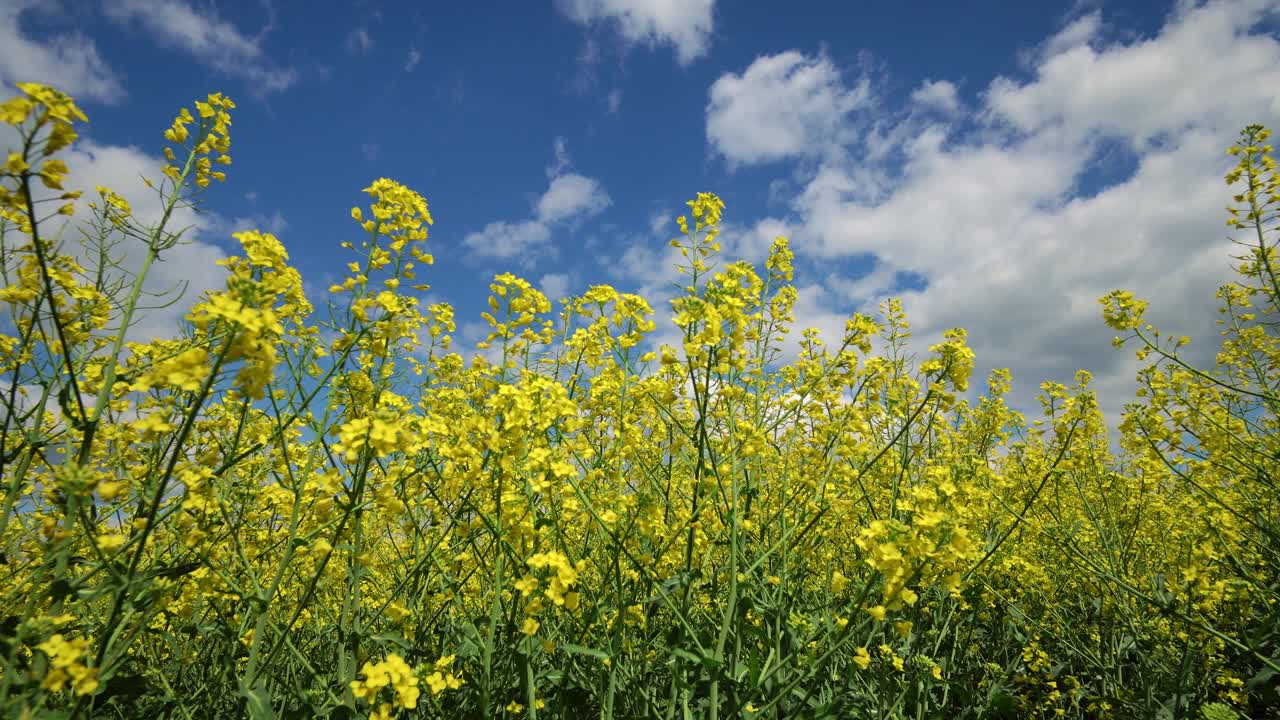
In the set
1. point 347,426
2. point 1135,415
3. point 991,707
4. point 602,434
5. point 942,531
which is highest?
point 1135,415

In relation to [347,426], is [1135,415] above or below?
above

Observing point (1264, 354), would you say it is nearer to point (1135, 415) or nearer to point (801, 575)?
point (1135, 415)

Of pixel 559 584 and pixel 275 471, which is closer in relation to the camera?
pixel 559 584

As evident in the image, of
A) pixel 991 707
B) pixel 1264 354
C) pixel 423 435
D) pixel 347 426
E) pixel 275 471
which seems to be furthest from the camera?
pixel 1264 354

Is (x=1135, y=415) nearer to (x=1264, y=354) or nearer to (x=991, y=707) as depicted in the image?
(x=1264, y=354)

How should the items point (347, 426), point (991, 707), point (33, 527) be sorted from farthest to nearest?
point (991, 707) < point (33, 527) < point (347, 426)

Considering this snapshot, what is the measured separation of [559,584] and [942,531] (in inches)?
62.5

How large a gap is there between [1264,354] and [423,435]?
6862 millimetres

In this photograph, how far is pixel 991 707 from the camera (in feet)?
14.0

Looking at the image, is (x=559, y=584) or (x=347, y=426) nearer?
(x=347, y=426)

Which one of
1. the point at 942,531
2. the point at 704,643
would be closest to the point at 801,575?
the point at 704,643

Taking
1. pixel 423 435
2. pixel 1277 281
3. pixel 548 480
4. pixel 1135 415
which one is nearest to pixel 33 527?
pixel 423 435

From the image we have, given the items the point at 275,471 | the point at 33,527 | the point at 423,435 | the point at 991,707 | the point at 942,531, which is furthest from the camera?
the point at 991,707

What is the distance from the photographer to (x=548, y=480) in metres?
2.72
